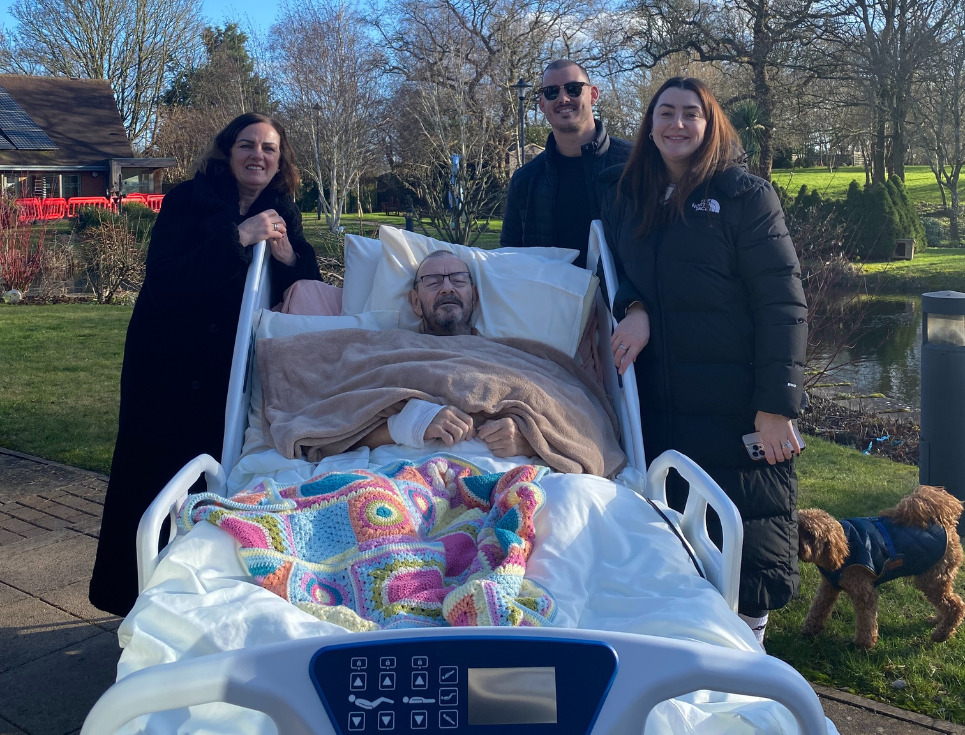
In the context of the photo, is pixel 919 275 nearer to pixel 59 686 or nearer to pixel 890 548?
pixel 890 548

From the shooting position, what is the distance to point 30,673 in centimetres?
337

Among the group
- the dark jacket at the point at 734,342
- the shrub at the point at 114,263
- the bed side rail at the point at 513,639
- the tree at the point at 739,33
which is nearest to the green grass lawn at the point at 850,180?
the tree at the point at 739,33

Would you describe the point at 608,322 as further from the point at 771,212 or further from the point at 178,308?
the point at 178,308

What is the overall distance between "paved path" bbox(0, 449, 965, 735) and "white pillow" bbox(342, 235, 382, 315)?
165cm

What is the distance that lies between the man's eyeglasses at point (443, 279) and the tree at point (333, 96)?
85.3ft

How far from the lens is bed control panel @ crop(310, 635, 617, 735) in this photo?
1.37 meters

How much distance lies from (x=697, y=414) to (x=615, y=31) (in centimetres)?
2594

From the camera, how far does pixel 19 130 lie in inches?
951

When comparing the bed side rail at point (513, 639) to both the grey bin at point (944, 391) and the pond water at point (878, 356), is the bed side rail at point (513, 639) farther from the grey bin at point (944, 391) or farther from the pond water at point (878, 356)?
the pond water at point (878, 356)

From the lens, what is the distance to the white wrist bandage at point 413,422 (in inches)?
113

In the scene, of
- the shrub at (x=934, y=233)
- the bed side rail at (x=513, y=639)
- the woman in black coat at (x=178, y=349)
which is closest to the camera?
the bed side rail at (x=513, y=639)

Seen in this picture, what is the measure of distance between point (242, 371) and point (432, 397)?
2.11 ft

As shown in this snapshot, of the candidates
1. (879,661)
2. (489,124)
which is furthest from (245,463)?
(489,124)

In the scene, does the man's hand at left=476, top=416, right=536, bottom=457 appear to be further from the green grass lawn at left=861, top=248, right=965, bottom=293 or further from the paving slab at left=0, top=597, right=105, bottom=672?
the green grass lawn at left=861, top=248, right=965, bottom=293
